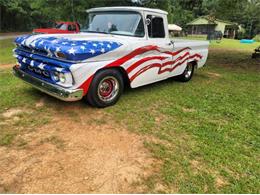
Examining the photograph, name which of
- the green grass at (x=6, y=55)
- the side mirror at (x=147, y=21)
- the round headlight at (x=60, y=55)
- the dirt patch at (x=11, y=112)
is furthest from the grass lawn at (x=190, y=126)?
the green grass at (x=6, y=55)

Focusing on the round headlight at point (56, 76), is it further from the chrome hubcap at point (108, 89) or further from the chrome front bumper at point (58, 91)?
the chrome hubcap at point (108, 89)

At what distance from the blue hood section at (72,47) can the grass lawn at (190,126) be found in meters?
1.14

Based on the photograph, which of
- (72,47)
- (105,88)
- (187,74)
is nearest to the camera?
(72,47)

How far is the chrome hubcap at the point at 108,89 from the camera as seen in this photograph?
4408 mm

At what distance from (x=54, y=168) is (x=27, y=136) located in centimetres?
96

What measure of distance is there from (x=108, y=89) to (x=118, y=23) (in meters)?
1.56

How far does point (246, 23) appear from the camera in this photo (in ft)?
168

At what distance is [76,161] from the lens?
292 centimetres

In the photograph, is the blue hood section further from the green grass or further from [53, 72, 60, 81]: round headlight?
the green grass

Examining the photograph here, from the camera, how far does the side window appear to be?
506 centimetres

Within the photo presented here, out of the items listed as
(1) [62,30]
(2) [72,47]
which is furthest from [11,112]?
(1) [62,30]

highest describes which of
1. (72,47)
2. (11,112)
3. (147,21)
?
(147,21)

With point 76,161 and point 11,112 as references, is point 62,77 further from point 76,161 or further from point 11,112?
point 76,161

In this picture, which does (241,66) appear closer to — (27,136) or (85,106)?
(85,106)
